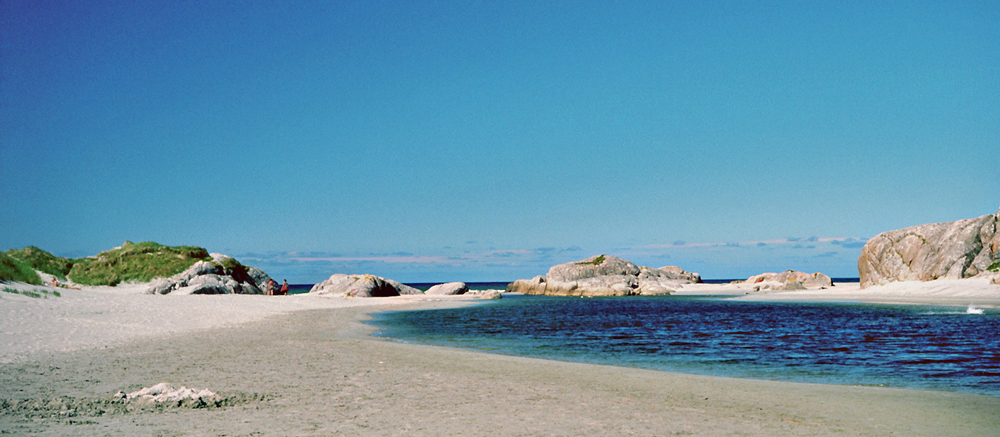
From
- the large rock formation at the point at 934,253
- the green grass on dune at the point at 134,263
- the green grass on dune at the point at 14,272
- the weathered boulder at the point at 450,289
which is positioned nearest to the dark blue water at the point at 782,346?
the green grass on dune at the point at 14,272

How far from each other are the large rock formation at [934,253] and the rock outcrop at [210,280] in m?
67.0

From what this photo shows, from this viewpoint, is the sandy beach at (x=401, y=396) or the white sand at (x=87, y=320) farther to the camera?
the white sand at (x=87, y=320)

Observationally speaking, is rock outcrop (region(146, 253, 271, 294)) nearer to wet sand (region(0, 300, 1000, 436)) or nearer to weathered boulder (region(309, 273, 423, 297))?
weathered boulder (region(309, 273, 423, 297))

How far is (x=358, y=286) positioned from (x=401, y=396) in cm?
5623

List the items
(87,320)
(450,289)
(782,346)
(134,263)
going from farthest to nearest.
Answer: (450,289)
(134,263)
(87,320)
(782,346)

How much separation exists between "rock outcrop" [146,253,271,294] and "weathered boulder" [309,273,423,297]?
25.2 ft

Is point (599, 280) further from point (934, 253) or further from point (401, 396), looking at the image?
point (401, 396)

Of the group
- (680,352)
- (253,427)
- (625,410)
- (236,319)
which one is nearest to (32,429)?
(253,427)

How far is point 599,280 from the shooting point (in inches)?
3679

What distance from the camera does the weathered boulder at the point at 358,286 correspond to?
6475 centimetres

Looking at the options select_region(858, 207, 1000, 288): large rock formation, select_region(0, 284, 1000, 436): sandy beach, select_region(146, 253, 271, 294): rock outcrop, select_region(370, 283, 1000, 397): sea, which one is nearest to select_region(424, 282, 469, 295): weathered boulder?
select_region(146, 253, 271, 294): rock outcrop

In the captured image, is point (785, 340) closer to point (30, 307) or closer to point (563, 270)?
point (30, 307)

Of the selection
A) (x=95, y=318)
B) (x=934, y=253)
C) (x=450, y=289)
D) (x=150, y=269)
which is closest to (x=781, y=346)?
(x=95, y=318)

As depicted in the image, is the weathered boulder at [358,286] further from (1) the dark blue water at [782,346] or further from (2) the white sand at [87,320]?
(1) the dark blue water at [782,346]
